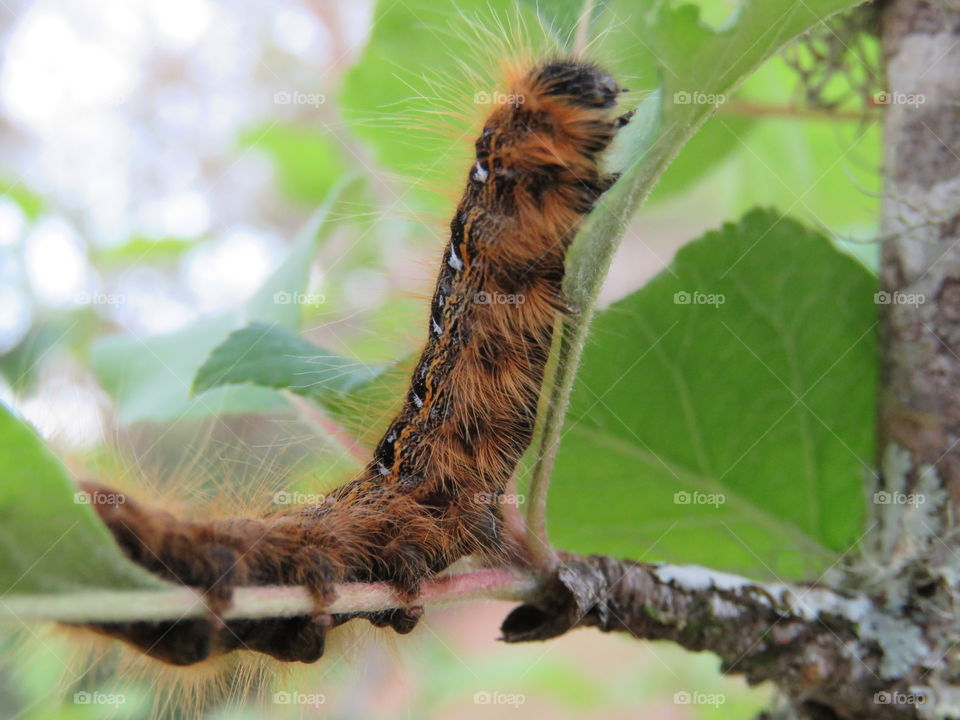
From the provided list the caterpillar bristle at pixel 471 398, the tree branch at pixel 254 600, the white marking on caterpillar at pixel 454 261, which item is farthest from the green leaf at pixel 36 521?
the white marking on caterpillar at pixel 454 261

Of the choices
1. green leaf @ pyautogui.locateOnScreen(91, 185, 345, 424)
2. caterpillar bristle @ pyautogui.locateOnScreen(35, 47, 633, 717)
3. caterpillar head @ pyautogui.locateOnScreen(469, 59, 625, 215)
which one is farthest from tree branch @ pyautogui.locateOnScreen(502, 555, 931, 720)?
green leaf @ pyautogui.locateOnScreen(91, 185, 345, 424)

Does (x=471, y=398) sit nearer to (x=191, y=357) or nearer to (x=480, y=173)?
(x=480, y=173)

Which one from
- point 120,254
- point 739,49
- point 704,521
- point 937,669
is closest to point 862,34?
point 739,49

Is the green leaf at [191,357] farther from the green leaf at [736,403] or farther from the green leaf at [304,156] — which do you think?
the green leaf at [304,156]

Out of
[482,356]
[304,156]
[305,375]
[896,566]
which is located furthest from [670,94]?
[304,156]

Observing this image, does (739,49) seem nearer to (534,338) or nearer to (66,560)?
(534,338)

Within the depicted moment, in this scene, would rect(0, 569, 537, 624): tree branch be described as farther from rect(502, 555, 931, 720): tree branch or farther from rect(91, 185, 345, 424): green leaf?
rect(91, 185, 345, 424): green leaf
